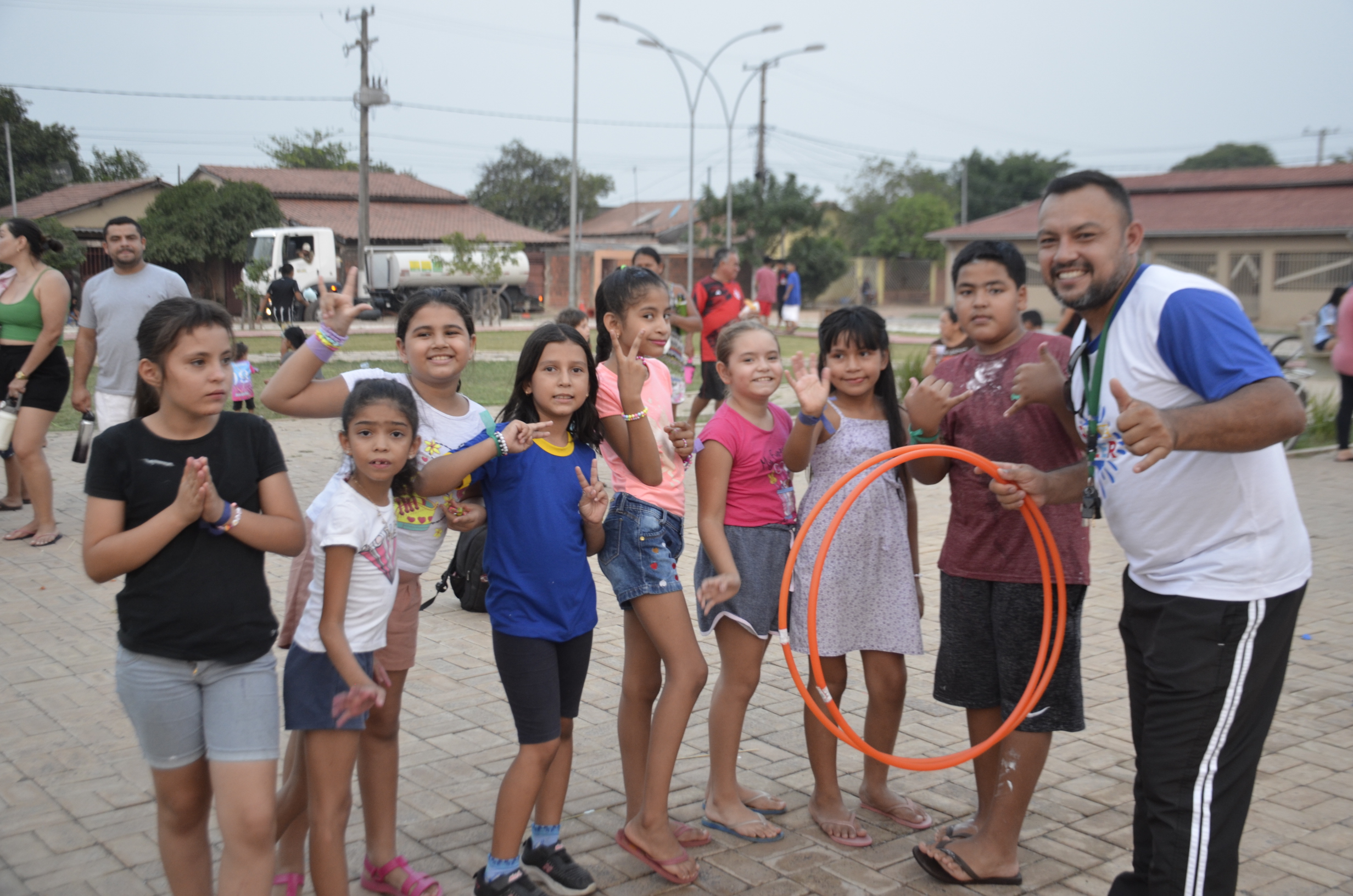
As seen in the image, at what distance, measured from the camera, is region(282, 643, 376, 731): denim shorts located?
2984mm

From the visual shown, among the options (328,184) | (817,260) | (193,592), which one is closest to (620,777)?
(193,592)

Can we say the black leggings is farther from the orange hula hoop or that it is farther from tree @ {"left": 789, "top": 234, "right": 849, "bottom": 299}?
tree @ {"left": 789, "top": 234, "right": 849, "bottom": 299}

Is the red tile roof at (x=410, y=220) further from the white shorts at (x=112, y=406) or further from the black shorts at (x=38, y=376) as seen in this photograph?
the white shorts at (x=112, y=406)

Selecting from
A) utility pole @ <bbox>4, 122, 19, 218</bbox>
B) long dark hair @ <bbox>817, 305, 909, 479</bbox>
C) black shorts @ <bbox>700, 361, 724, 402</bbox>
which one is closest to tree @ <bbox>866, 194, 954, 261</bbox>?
utility pole @ <bbox>4, 122, 19, 218</bbox>

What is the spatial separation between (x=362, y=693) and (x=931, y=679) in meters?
3.33

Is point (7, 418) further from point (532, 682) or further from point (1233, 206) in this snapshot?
point (1233, 206)

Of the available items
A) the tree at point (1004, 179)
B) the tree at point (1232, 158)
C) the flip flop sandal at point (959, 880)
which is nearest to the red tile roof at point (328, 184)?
the tree at point (1004, 179)

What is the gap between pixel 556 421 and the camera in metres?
3.47

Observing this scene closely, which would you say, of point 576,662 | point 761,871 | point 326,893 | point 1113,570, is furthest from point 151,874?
point 1113,570

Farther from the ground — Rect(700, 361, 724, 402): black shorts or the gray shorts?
Rect(700, 361, 724, 402): black shorts

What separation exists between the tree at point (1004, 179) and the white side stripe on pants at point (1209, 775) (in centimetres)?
6933

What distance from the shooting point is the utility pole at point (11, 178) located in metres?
43.4

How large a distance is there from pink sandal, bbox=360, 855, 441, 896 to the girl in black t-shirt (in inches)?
23.5

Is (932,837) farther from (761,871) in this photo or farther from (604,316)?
(604,316)
